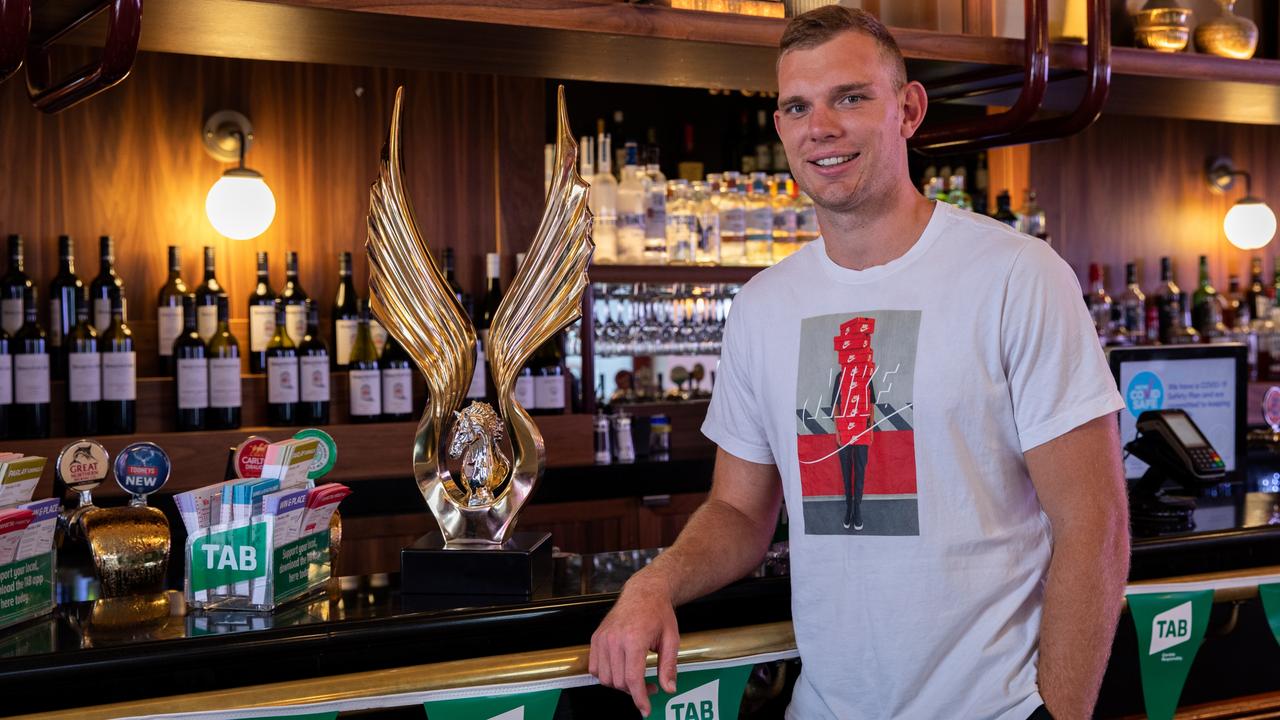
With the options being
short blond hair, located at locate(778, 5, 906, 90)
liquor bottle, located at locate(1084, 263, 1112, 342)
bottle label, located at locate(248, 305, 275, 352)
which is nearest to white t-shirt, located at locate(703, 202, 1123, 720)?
short blond hair, located at locate(778, 5, 906, 90)

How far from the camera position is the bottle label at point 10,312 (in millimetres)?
2932

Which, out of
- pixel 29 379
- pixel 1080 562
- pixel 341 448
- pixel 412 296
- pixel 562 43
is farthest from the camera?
pixel 341 448

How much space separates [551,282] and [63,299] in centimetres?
195

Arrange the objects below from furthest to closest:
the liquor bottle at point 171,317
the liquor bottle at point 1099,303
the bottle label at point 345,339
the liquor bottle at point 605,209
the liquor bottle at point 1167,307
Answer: the liquor bottle at point 1167,307
the liquor bottle at point 1099,303
the liquor bottle at point 605,209
the bottle label at point 345,339
the liquor bottle at point 171,317

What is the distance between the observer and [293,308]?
10.6ft

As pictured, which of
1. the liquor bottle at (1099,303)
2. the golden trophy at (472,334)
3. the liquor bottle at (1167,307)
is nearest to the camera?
the golden trophy at (472,334)

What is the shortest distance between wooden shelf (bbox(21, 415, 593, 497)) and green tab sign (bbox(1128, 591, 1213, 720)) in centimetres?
187

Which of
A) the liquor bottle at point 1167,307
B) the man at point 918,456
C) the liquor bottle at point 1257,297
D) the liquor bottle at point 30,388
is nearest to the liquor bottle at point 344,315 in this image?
the liquor bottle at point 30,388

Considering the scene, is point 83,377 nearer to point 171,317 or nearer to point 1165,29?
point 171,317

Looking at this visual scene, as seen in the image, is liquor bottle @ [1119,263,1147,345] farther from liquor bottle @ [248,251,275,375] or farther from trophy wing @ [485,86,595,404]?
trophy wing @ [485,86,595,404]

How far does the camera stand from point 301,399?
3201 mm

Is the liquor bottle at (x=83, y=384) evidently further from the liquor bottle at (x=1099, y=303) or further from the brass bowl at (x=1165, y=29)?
the liquor bottle at (x=1099, y=303)

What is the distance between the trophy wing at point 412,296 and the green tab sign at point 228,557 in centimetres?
29

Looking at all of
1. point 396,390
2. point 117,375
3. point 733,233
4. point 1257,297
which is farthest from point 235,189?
point 1257,297
